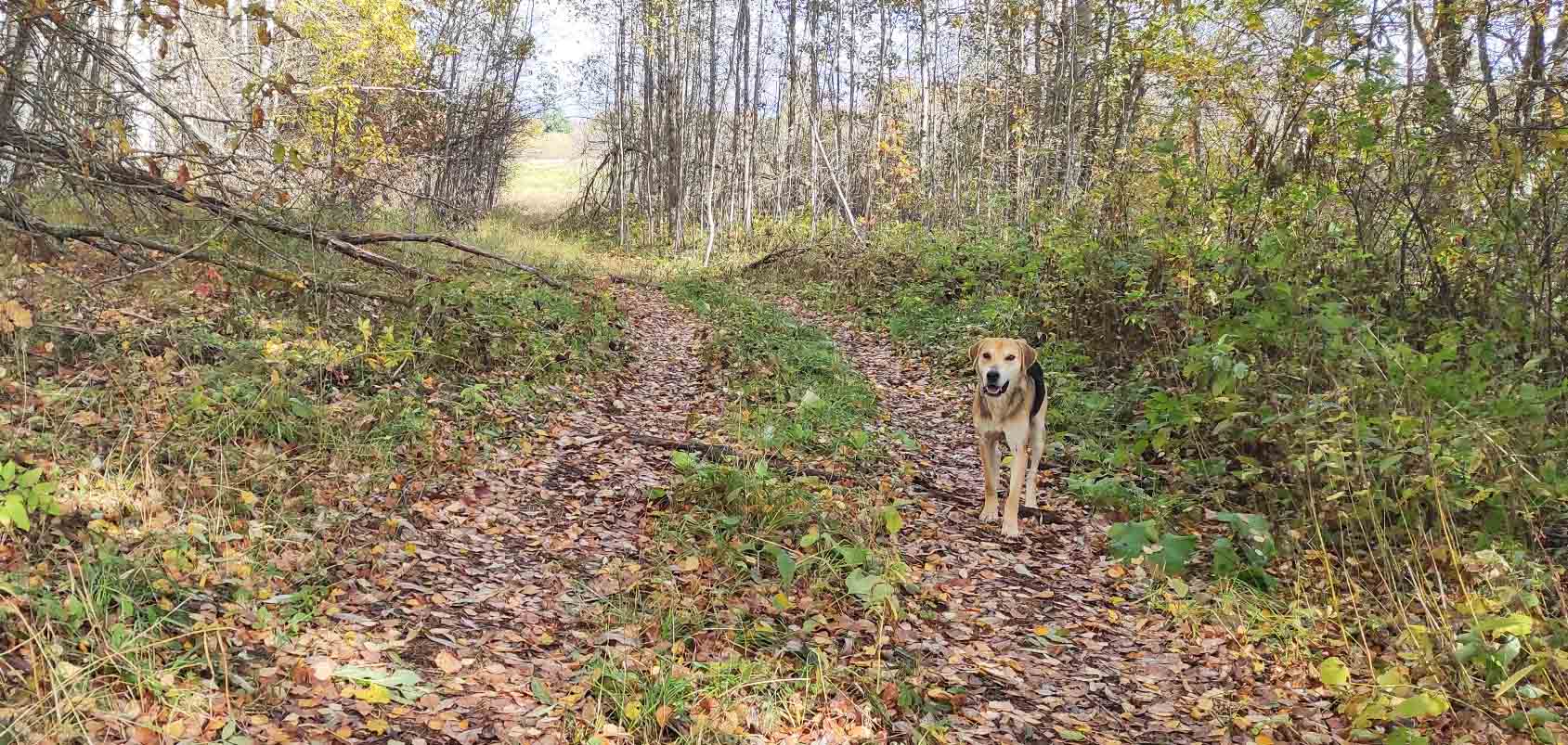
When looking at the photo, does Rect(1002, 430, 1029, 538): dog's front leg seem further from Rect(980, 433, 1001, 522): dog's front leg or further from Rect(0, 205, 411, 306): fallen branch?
Rect(0, 205, 411, 306): fallen branch

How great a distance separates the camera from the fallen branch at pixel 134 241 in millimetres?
5406

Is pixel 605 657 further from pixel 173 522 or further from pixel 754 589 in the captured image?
pixel 173 522

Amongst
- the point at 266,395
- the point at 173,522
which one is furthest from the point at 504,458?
the point at 173,522

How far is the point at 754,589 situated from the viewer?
441cm

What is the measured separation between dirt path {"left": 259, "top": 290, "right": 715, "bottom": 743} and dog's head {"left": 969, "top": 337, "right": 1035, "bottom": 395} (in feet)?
7.68

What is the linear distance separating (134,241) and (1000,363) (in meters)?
5.83

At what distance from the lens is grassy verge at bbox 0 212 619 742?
2973 millimetres

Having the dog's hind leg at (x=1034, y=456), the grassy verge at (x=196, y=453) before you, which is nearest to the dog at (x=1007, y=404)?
the dog's hind leg at (x=1034, y=456)

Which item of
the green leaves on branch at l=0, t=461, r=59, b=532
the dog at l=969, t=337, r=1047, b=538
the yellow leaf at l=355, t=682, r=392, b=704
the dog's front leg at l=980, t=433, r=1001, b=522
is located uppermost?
the dog at l=969, t=337, r=1047, b=538

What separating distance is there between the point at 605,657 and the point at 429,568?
4.22ft

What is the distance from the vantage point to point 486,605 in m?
4.14

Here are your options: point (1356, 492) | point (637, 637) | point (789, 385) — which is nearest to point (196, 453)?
point (637, 637)

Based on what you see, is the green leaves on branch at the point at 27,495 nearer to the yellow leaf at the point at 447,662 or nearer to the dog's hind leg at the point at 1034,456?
the yellow leaf at the point at 447,662

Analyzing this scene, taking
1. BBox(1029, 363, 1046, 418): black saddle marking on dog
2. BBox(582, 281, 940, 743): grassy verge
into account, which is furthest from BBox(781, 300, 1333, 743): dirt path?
BBox(1029, 363, 1046, 418): black saddle marking on dog
